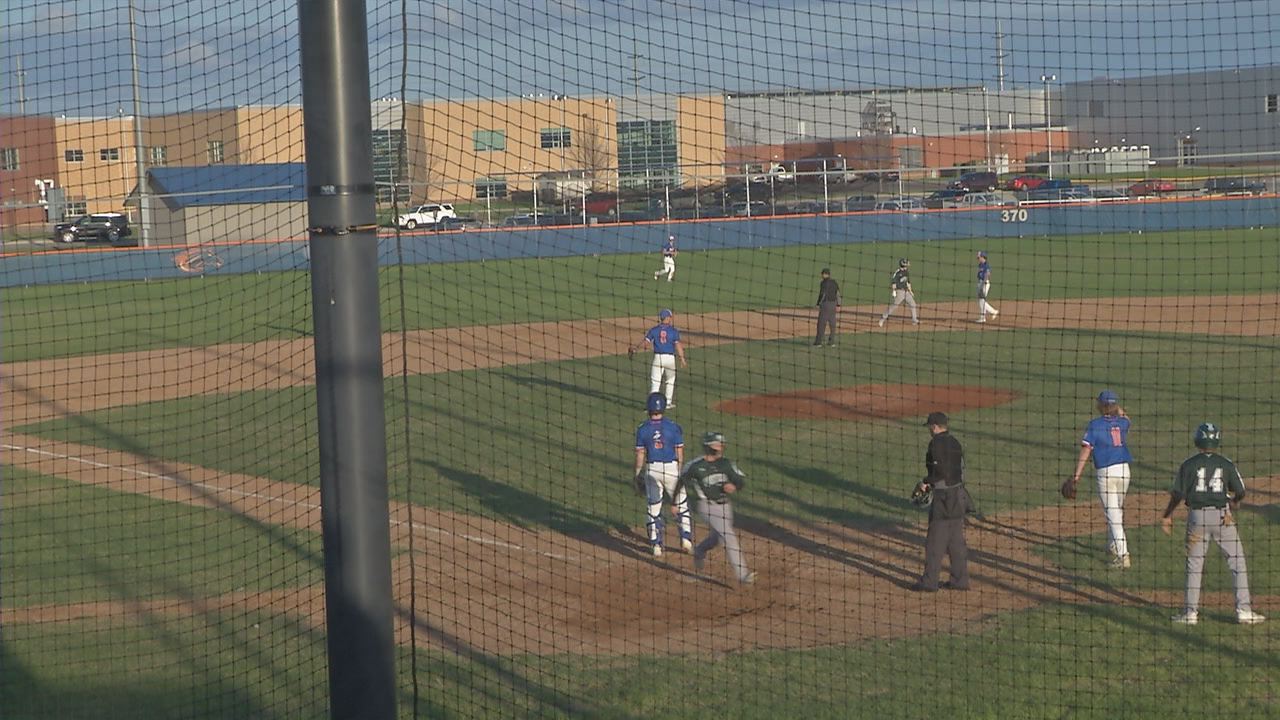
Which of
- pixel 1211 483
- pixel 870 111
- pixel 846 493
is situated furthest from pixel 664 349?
pixel 1211 483

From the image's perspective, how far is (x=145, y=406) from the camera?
23297mm

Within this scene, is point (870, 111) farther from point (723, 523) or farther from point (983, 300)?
point (983, 300)

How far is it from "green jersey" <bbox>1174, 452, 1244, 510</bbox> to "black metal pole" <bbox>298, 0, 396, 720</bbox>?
7616mm

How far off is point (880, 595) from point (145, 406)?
15.9 metres

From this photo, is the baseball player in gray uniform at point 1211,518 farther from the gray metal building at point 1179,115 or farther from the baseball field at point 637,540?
the gray metal building at point 1179,115

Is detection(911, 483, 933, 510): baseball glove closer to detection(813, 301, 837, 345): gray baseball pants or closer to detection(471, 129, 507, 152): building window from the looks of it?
detection(471, 129, 507, 152): building window

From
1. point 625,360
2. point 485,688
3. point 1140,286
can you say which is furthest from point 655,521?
point 1140,286

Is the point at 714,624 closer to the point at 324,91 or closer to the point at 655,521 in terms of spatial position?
the point at 655,521

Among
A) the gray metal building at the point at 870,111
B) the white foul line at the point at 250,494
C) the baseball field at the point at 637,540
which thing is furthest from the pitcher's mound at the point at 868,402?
the gray metal building at the point at 870,111

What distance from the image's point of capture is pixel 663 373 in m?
20.9

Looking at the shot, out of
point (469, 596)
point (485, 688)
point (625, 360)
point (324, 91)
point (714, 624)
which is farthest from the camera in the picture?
point (625, 360)

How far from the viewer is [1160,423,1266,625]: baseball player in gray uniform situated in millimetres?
10172

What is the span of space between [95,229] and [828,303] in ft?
44.0

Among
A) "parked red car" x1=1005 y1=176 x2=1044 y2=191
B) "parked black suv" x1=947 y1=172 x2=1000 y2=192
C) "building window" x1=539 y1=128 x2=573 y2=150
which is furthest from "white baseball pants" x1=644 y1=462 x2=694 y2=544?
"parked red car" x1=1005 y1=176 x2=1044 y2=191
